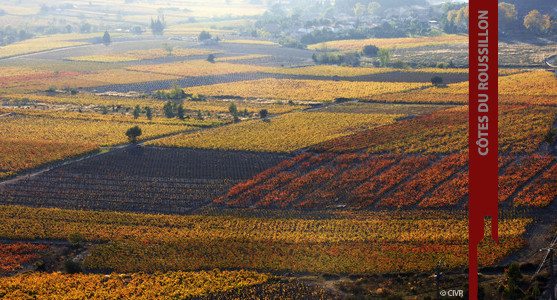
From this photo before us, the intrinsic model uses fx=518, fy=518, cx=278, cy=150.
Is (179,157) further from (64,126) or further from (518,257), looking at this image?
(518,257)

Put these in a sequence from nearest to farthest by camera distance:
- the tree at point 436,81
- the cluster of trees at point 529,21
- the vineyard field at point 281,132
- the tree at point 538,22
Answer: the vineyard field at point 281,132 → the tree at point 436,81 → the tree at point 538,22 → the cluster of trees at point 529,21

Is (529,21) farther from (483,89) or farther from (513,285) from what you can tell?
(483,89)

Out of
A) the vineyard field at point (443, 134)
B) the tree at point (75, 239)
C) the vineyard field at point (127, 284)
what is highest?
the vineyard field at point (443, 134)

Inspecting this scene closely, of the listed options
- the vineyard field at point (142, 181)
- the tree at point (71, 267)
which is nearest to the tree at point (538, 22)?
the vineyard field at point (142, 181)

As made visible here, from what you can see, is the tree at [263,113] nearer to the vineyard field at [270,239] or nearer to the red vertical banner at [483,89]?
the vineyard field at [270,239]

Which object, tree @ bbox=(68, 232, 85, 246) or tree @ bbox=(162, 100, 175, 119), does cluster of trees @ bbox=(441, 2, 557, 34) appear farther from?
tree @ bbox=(68, 232, 85, 246)

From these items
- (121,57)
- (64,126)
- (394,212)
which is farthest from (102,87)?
(394,212)

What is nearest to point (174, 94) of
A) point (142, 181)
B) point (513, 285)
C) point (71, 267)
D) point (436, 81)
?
point (142, 181)

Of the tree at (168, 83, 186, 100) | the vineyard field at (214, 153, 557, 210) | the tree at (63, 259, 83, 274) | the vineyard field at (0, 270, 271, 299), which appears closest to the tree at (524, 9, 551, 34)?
the tree at (168, 83, 186, 100)
